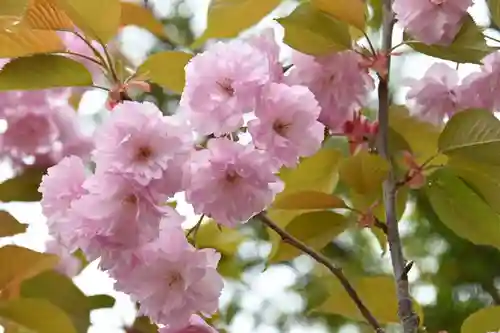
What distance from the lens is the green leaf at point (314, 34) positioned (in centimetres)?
67

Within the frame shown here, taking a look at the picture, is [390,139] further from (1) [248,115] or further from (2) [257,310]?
(2) [257,310]

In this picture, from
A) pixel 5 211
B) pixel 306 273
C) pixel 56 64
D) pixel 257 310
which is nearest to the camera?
pixel 56 64

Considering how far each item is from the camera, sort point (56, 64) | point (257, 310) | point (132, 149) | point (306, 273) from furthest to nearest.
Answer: point (257, 310), point (306, 273), point (56, 64), point (132, 149)

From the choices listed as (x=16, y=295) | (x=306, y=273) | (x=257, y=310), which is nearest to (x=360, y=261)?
(x=306, y=273)

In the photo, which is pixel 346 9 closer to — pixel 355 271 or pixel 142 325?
pixel 142 325

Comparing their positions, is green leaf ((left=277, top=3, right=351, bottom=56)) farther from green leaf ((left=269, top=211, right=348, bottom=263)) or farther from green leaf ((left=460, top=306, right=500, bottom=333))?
green leaf ((left=460, top=306, right=500, bottom=333))

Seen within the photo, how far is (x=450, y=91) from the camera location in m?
0.79

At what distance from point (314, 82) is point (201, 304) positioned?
8.7 inches

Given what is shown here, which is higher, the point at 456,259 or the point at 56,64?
the point at 56,64

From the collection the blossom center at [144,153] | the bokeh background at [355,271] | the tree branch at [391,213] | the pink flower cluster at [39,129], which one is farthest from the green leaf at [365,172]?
the bokeh background at [355,271]

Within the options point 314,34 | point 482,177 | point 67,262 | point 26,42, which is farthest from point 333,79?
point 67,262

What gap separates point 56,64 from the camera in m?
0.66

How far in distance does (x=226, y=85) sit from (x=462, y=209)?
294mm

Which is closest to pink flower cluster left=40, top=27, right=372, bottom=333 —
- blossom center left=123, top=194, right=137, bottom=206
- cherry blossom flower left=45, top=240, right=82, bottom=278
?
blossom center left=123, top=194, right=137, bottom=206
